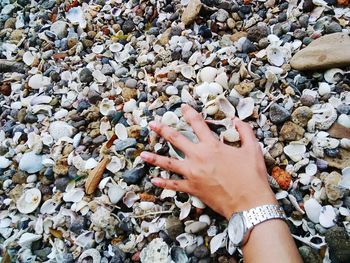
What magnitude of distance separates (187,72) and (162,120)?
23 centimetres

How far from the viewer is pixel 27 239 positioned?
138cm

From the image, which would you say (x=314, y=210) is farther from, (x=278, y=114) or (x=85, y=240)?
(x=85, y=240)

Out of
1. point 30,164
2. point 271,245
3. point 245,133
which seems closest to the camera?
point 271,245

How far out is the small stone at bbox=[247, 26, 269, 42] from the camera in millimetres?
1603

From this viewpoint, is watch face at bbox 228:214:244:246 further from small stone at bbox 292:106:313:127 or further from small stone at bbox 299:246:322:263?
small stone at bbox 292:106:313:127

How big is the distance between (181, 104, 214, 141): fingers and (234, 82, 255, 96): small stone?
0.18 metres

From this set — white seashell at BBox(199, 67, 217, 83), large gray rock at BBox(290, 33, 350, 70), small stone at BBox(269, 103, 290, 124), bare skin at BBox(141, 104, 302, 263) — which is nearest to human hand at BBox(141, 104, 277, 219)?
bare skin at BBox(141, 104, 302, 263)

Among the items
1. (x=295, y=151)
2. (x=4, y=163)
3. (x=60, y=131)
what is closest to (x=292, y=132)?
(x=295, y=151)

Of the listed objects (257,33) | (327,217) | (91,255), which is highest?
(257,33)

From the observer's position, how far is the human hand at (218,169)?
46.6 inches

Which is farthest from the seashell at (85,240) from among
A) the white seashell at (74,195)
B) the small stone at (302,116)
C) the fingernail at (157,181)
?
the small stone at (302,116)

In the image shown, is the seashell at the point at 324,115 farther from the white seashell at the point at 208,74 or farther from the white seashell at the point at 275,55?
the white seashell at the point at 208,74

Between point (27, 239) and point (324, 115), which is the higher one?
point (324, 115)

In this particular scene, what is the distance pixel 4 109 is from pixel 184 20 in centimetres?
77
